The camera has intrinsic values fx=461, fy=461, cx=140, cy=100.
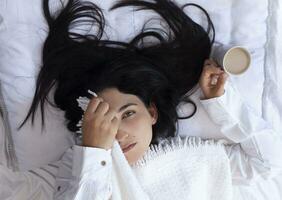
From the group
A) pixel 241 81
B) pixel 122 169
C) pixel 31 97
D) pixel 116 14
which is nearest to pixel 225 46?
pixel 241 81

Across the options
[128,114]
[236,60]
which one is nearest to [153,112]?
[128,114]

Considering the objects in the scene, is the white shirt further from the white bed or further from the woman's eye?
the woman's eye

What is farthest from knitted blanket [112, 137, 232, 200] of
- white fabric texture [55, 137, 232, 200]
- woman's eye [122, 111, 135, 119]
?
woman's eye [122, 111, 135, 119]

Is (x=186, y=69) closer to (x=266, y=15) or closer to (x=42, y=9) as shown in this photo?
(x=266, y=15)

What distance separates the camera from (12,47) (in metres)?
1.09

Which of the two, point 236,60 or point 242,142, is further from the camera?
point 242,142

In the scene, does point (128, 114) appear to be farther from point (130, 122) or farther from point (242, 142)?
point (242, 142)

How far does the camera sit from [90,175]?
96cm

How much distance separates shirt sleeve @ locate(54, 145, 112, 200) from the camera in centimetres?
95

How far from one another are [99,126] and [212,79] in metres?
0.32

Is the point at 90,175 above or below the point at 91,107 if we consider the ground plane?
below

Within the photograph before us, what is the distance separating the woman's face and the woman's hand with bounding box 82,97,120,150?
35mm

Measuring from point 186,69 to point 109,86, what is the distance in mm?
205

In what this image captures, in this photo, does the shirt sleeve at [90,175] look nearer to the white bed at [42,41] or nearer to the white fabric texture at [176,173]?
the white fabric texture at [176,173]
